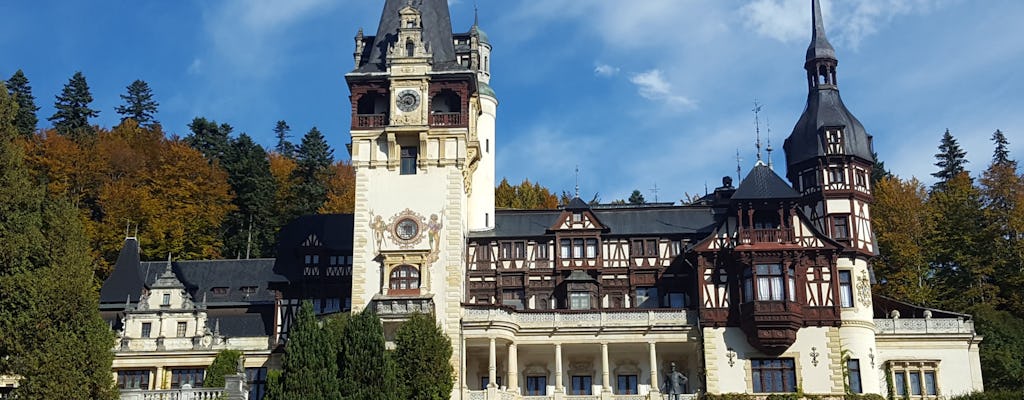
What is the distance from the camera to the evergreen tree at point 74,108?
79750 millimetres

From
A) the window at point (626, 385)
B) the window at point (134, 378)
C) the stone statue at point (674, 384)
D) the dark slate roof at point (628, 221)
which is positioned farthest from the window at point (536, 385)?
the window at point (134, 378)

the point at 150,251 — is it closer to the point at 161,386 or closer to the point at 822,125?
the point at 161,386

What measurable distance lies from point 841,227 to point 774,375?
8.74 meters

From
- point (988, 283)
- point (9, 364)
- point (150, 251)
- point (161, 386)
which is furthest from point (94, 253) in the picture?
point (988, 283)

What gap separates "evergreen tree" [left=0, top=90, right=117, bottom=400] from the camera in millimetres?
32062

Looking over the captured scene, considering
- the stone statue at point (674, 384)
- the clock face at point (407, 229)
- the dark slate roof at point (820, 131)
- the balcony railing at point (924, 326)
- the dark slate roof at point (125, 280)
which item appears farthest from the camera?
the dark slate roof at point (125, 280)

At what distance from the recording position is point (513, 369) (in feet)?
157

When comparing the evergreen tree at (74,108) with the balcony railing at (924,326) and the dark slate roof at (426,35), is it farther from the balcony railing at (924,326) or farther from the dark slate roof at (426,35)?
the balcony railing at (924,326)

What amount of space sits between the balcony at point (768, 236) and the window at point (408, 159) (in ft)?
48.2

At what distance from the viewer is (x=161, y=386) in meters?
50.7

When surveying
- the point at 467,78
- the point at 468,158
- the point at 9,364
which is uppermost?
the point at 467,78

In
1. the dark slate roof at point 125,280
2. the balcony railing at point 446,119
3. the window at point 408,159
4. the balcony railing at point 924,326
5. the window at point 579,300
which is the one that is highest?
the balcony railing at point 446,119

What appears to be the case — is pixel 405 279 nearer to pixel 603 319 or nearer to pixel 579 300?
pixel 579 300

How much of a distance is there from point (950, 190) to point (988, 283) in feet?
27.2
